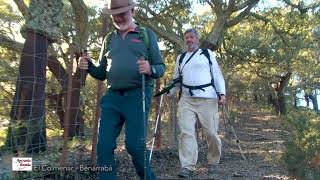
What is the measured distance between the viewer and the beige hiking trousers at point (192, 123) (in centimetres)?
668

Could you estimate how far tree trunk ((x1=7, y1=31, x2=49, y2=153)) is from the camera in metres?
5.52

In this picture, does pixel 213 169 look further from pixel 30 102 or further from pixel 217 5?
pixel 217 5

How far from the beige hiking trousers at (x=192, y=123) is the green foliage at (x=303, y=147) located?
114cm

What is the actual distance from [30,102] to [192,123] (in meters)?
2.29

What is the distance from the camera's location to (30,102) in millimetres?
6152

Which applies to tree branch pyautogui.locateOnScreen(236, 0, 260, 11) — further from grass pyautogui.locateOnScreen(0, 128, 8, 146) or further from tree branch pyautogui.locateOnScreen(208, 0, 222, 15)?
grass pyautogui.locateOnScreen(0, 128, 8, 146)

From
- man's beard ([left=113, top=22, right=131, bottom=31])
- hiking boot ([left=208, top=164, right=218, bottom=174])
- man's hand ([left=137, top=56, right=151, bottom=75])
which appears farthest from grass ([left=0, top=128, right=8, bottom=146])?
hiking boot ([left=208, top=164, right=218, bottom=174])

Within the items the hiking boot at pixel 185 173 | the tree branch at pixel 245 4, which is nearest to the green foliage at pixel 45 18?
the hiking boot at pixel 185 173

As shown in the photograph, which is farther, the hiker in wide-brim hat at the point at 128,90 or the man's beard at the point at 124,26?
the man's beard at the point at 124,26

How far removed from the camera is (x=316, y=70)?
35031mm

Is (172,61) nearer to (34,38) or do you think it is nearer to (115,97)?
(34,38)

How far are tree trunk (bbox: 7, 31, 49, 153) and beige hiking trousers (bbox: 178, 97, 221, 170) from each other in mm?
1956

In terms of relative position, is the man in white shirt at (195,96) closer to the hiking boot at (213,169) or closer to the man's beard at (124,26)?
the hiking boot at (213,169)

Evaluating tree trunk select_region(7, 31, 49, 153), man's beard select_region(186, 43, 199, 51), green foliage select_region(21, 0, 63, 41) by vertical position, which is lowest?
tree trunk select_region(7, 31, 49, 153)
